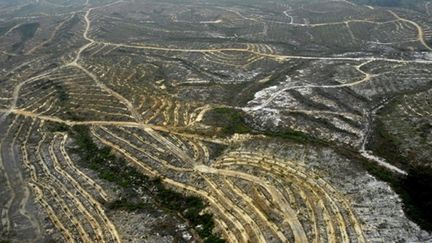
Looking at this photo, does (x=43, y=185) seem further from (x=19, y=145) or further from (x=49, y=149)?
(x=19, y=145)

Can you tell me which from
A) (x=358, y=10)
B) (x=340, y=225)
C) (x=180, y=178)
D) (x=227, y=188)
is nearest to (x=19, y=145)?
(x=180, y=178)

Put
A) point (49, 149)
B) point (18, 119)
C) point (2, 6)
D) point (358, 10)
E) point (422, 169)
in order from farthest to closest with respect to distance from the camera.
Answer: point (2, 6), point (358, 10), point (18, 119), point (49, 149), point (422, 169)

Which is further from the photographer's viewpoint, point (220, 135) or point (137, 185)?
point (220, 135)

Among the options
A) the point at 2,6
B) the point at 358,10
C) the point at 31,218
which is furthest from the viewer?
the point at 2,6
